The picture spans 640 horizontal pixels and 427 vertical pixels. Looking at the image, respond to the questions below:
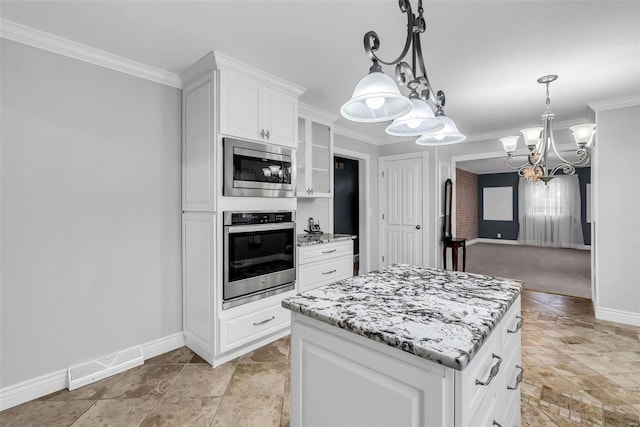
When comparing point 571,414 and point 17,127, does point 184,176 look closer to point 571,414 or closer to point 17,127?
point 17,127

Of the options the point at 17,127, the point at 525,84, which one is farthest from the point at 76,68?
the point at 525,84

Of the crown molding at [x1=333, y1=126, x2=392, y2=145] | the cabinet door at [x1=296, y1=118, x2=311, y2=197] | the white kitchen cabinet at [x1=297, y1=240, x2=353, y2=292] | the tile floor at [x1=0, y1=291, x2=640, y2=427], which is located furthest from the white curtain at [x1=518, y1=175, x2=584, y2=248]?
the cabinet door at [x1=296, y1=118, x2=311, y2=197]

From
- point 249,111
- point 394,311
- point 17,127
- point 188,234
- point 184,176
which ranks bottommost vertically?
point 394,311

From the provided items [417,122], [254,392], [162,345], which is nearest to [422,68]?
[417,122]

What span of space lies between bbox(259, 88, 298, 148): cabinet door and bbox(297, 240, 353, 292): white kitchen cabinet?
1.08 metres

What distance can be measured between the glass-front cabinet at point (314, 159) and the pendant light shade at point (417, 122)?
189 centimetres

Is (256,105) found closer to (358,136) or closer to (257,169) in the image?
(257,169)

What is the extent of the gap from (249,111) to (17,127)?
→ 4.95 feet

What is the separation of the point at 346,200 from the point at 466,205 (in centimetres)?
499

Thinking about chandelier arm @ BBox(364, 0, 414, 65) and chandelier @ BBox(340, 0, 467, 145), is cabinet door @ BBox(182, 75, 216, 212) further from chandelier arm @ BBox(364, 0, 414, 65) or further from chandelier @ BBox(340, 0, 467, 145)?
chandelier arm @ BBox(364, 0, 414, 65)

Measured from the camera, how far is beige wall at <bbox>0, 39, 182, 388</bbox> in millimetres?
1956

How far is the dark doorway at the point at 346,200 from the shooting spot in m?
6.18

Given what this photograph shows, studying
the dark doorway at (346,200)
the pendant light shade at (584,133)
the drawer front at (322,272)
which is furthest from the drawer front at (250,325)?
the dark doorway at (346,200)

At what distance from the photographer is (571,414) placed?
1851mm
